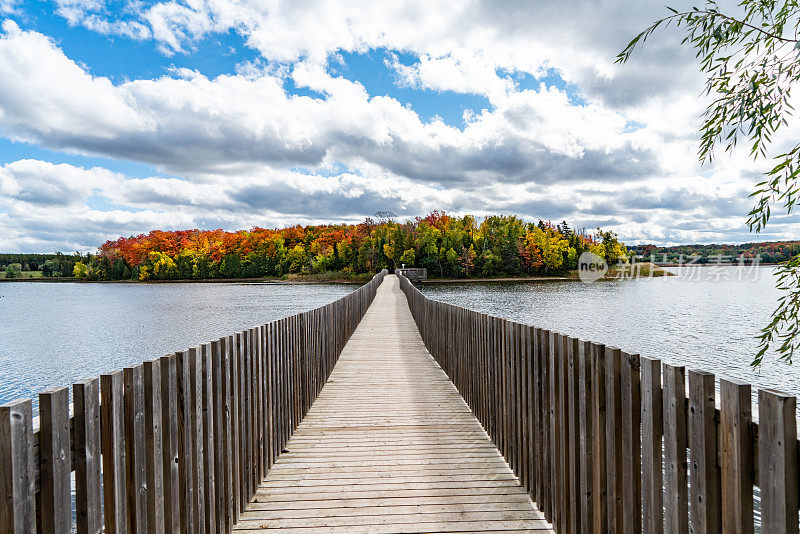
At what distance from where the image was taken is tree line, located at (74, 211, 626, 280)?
10494 cm

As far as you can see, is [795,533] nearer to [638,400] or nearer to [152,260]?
[638,400]

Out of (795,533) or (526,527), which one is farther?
(526,527)

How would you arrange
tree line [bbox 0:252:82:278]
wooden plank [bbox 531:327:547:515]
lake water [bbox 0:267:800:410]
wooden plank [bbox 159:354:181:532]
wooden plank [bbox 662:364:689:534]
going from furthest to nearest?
1. tree line [bbox 0:252:82:278]
2. lake water [bbox 0:267:800:410]
3. wooden plank [bbox 531:327:547:515]
4. wooden plank [bbox 159:354:181:532]
5. wooden plank [bbox 662:364:689:534]

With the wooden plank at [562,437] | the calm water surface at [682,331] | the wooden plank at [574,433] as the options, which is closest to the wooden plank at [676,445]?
the wooden plank at [574,433]

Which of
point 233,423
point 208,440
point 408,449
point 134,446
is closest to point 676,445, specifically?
point 134,446

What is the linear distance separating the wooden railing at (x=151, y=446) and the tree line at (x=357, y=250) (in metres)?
98.3

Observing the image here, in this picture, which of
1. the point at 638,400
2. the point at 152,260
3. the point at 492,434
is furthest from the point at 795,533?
the point at 152,260

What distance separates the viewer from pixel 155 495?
7.35 ft

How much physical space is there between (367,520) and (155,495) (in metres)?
1.53

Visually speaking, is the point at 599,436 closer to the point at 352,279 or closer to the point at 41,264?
the point at 352,279

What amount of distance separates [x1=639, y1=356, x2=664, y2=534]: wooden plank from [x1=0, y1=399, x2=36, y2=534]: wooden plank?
235cm

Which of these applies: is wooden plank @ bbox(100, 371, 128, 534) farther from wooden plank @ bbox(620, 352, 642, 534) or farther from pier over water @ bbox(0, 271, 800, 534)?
wooden plank @ bbox(620, 352, 642, 534)

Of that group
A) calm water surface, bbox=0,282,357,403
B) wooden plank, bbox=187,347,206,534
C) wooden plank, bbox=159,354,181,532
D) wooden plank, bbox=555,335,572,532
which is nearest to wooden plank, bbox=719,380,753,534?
wooden plank, bbox=555,335,572,532

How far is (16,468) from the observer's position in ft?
4.86
